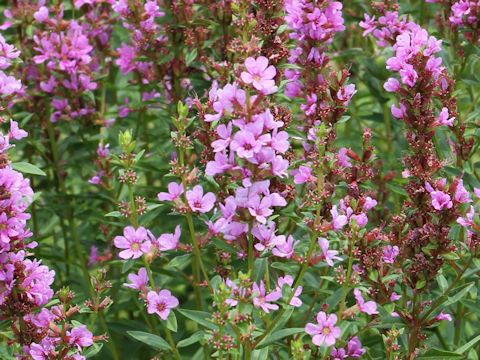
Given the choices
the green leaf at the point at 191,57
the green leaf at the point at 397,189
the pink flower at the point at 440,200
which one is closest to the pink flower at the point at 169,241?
the pink flower at the point at 440,200

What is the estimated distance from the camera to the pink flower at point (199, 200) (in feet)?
9.55

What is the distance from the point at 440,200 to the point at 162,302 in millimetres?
1166

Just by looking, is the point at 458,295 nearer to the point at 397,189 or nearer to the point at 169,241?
the point at 397,189

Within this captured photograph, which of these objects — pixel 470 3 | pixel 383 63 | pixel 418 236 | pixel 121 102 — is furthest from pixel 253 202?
pixel 121 102

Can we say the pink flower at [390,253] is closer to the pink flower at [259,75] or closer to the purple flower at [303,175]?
the purple flower at [303,175]

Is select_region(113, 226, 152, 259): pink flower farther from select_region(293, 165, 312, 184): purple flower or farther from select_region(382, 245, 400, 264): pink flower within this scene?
select_region(382, 245, 400, 264): pink flower

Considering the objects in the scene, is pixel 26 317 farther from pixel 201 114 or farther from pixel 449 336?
pixel 449 336

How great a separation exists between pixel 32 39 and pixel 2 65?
4.62 feet

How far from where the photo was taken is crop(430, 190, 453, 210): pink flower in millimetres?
2914

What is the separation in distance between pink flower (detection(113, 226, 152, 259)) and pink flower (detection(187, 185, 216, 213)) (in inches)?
8.8

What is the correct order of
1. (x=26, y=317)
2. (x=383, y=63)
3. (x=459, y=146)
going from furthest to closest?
(x=383, y=63), (x=459, y=146), (x=26, y=317)

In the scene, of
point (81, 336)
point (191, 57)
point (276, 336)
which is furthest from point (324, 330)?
point (191, 57)

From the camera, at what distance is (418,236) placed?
3.07 m

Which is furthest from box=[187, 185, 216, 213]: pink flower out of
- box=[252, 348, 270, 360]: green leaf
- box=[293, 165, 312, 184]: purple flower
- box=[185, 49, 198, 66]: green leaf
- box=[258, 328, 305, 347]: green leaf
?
box=[185, 49, 198, 66]: green leaf
